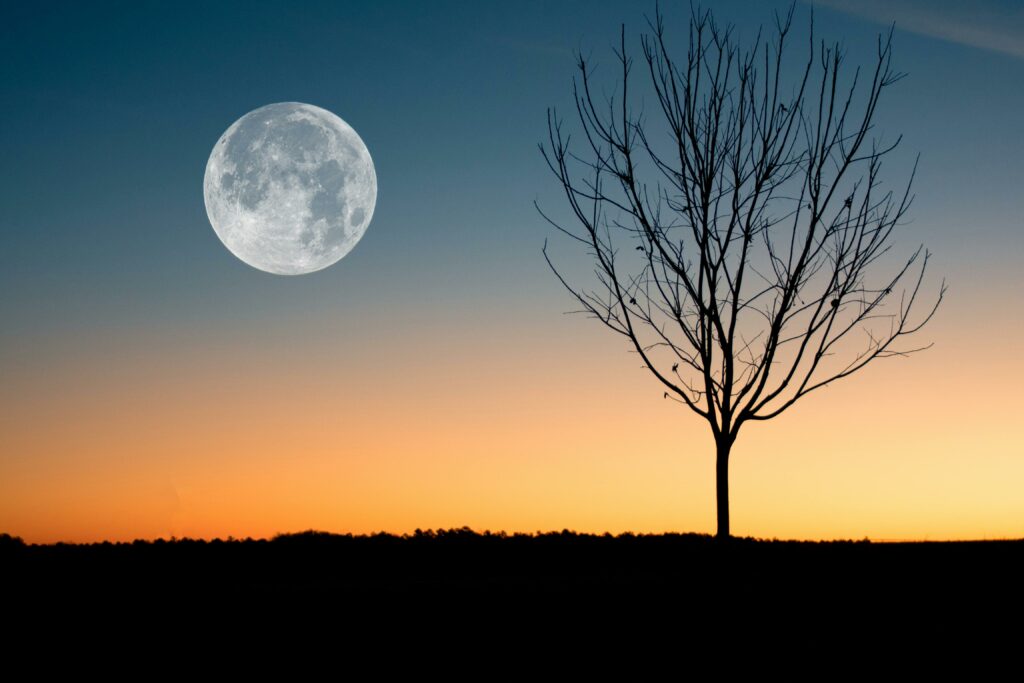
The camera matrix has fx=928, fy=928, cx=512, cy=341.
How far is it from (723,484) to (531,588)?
257 cm

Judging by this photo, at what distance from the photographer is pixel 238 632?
8.12 m

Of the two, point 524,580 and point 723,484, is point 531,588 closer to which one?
point 524,580

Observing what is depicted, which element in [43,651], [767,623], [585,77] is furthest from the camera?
[585,77]

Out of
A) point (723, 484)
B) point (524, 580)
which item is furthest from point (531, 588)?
point (723, 484)

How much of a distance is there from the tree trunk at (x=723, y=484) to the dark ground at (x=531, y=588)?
242 mm

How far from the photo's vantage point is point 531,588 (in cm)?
Answer: 969

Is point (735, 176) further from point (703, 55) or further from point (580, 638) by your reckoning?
point (580, 638)

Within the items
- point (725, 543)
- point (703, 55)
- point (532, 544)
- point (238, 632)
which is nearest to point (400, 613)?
point (238, 632)

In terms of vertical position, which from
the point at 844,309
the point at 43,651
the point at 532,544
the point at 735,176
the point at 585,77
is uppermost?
the point at 585,77

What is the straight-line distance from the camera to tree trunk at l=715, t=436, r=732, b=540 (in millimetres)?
10578

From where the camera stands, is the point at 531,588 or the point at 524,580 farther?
the point at 524,580

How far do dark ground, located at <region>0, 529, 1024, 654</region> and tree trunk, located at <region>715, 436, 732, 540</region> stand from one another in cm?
24

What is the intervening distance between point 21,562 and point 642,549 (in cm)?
814

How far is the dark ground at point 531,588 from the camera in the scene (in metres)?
8.23
